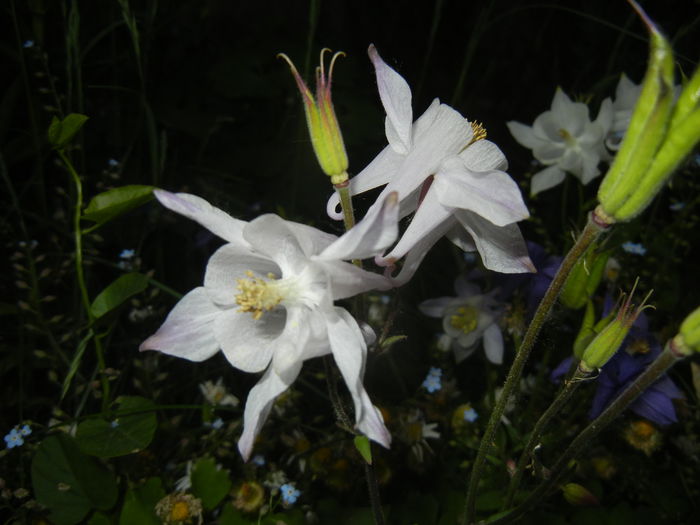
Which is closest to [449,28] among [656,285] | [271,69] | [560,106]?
[271,69]

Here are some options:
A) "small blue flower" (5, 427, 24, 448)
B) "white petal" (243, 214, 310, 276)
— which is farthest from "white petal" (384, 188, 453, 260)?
"small blue flower" (5, 427, 24, 448)

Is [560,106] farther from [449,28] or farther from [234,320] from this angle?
[449,28]

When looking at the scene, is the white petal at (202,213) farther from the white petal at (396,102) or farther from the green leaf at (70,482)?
the green leaf at (70,482)

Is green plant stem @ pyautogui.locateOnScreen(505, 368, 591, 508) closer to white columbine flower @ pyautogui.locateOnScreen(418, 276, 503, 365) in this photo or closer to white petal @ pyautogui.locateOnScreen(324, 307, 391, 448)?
white petal @ pyautogui.locateOnScreen(324, 307, 391, 448)

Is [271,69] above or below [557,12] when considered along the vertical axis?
below

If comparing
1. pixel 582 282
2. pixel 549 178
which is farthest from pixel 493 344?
pixel 549 178

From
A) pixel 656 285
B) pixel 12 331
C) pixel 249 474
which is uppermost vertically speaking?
pixel 656 285

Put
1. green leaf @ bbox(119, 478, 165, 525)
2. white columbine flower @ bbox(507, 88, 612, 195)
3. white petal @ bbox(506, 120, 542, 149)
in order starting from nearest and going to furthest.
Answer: green leaf @ bbox(119, 478, 165, 525)
white columbine flower @ bbox(507, 88, 612, 195)
white petal @ bbox(506, 120, 542, 149)
